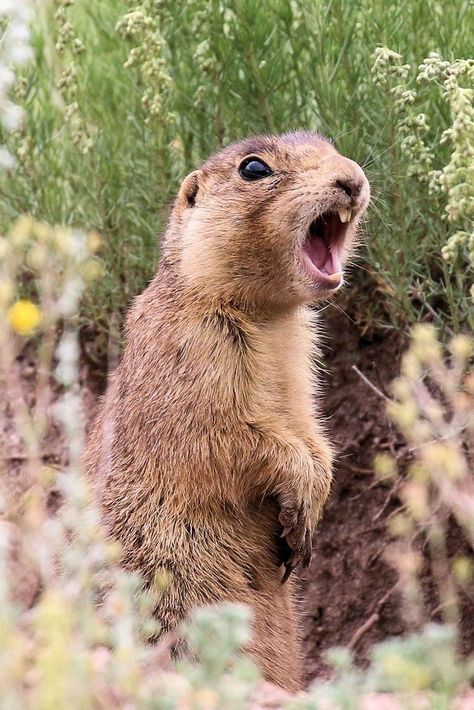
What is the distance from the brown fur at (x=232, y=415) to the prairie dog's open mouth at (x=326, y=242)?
0.23 feet

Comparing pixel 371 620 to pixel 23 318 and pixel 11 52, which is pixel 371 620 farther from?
pixel 23 318

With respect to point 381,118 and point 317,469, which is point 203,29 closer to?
point 381,118

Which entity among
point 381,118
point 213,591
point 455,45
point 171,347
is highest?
point 455,45

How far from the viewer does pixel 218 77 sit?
16.8 ft

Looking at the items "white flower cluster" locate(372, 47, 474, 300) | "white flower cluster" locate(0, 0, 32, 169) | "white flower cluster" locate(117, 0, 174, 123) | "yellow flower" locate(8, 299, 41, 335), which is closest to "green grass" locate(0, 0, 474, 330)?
"white flower cluster" locate(117, 0, 174, 123)

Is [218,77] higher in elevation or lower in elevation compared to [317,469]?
higher

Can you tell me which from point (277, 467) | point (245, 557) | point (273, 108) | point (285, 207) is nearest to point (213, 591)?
point (245, 557)

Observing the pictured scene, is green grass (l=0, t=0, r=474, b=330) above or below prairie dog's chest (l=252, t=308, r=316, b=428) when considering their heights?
above

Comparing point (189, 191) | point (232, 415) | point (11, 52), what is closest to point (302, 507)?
point (232, 415)

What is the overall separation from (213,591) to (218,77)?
2217 millimetres

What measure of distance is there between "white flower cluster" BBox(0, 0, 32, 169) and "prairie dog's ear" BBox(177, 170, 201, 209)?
65 centimetres

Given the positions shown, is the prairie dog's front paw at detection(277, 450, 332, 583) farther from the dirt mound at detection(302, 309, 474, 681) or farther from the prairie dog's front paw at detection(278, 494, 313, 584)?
the dirt mound at detection(302, 309, 474, 681)

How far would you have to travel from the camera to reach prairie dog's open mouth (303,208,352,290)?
422cm

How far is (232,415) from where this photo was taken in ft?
13.6
